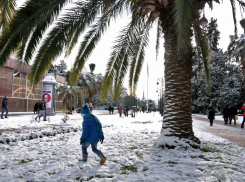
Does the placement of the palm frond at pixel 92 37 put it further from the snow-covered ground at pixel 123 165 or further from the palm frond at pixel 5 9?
the palm frond at pixel 5 9

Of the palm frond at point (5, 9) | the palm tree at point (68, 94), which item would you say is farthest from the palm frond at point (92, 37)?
the palm tree at point (68, 94)

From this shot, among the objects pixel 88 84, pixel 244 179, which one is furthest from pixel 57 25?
pixel 88 84

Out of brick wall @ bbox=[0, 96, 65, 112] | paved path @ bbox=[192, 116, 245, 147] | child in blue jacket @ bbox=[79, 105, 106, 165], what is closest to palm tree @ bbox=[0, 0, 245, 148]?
child in blue jacket @ bbox=[79, 105, 106, 165]

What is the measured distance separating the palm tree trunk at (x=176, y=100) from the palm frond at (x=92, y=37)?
5.82 ft

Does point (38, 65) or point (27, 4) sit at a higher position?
point (27, 4)

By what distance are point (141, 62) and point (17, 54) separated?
15.7 ft

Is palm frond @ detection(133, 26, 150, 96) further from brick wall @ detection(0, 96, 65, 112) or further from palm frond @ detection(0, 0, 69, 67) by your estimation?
brick wall @ detection(0, 96, 65, 112)

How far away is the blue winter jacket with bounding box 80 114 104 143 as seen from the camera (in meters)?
4.25

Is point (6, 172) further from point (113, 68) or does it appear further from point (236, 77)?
point (236, 77)

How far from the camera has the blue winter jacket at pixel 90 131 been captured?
4250 mm

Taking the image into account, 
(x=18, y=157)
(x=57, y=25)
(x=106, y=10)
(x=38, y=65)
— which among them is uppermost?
(x=106, y=10)

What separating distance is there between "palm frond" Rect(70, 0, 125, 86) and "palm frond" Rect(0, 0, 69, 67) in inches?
78.9

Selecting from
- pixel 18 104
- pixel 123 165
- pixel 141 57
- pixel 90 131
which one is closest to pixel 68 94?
pixel 18 104

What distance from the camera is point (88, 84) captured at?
33.3 metres
